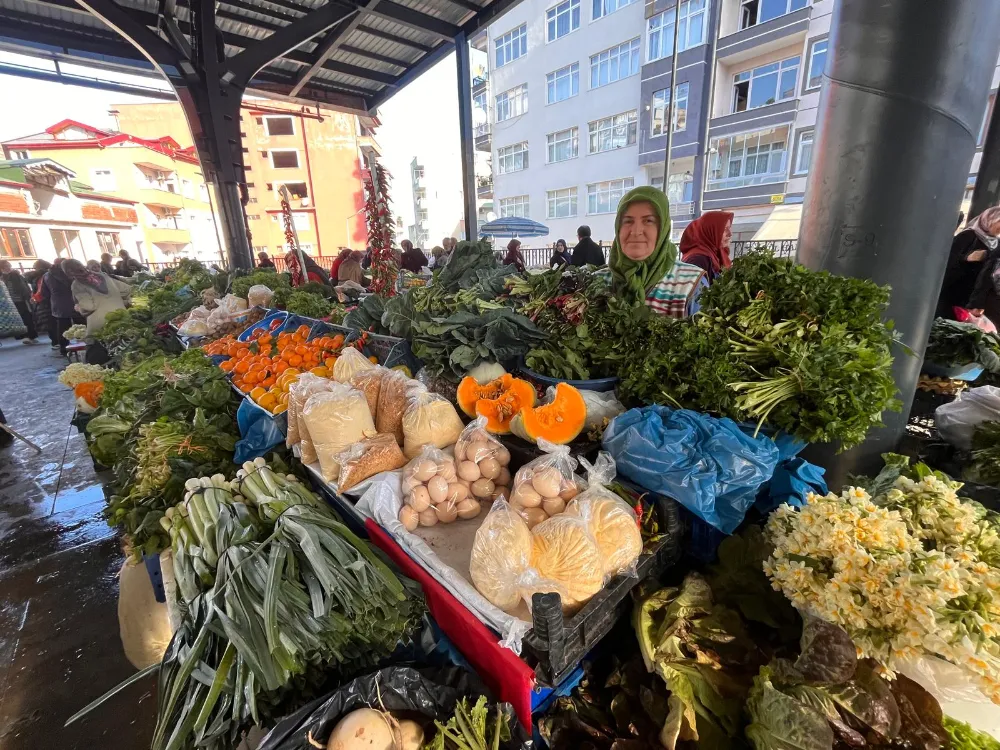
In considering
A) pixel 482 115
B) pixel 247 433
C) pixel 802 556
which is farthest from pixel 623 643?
pixel 482 115

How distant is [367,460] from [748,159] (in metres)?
22.0

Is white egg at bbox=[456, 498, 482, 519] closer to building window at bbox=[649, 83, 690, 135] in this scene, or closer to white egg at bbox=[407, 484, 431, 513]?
white egg at bbox=[407, 484, 431, 513]

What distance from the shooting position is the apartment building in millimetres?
20406

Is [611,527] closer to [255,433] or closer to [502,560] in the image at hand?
[502,560]

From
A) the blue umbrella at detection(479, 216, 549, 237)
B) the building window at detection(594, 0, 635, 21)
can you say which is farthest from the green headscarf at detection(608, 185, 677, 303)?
the building window at detection(594, 0, 635, 21)

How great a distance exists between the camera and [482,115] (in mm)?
34062

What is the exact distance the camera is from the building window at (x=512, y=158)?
2594cm

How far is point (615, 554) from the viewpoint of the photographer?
4.67 feet

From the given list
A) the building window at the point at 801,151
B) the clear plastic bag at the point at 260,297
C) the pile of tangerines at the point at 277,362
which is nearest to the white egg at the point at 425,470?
the pile of tangerines at the point at 277,362

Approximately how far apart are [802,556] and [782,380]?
0.65 m

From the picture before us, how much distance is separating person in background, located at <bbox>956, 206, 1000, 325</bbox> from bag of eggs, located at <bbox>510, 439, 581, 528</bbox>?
4.10 meters

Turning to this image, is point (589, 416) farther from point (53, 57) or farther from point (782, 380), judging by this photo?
point (53, 57)

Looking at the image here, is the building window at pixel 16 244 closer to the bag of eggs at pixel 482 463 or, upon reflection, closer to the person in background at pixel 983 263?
the bag of eggs at pixel 482 463

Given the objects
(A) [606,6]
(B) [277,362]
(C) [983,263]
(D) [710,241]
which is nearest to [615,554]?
(B) [277,362]
